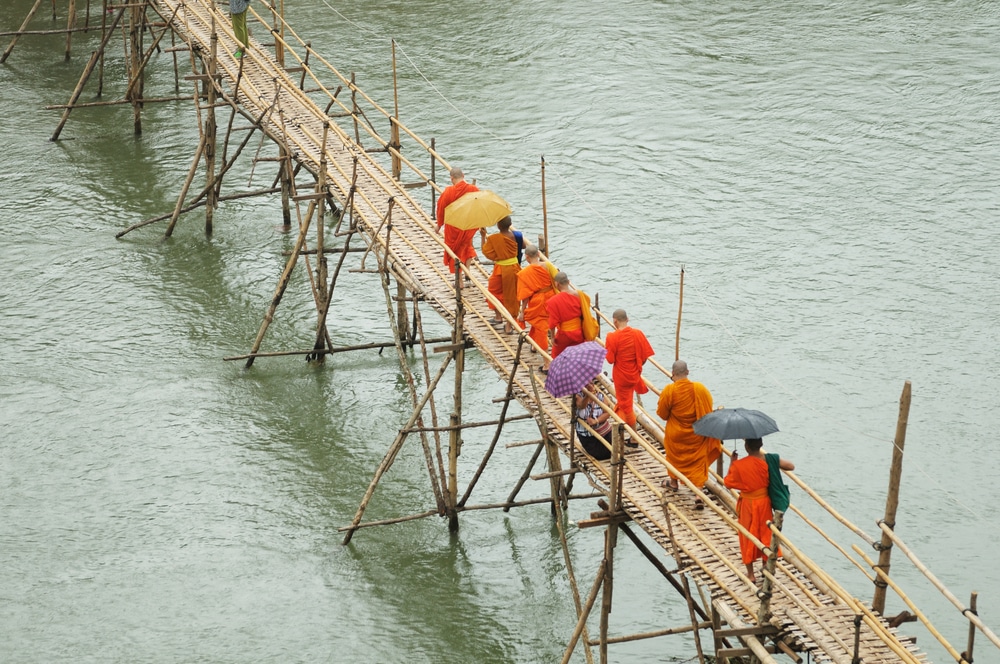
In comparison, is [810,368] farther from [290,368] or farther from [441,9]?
[441,9]

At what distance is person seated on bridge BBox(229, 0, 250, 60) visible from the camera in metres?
26.9

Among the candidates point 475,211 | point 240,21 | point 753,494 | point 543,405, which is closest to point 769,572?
point 753,494

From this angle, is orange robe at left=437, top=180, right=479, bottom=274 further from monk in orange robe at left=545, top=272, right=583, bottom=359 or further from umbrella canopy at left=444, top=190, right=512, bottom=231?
monk in orange robe at left=545, top=272, right=583, bottom=359

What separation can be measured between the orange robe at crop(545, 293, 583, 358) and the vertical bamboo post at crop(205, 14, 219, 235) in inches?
417

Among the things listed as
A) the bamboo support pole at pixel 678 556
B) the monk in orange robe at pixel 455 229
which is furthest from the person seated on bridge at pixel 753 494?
the monk in orange robe at pixel 455 229

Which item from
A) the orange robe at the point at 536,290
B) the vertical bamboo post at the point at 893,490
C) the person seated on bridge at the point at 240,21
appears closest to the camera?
the vertical bamboo post at the point at 893,490

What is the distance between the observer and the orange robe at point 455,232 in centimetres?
1997

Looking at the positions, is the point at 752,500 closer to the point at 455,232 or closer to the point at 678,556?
the point at 678,556

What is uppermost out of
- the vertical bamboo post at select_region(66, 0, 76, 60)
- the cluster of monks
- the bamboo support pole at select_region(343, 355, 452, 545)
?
the vertical bamboo post at select_region(66, 0, 76, 60)

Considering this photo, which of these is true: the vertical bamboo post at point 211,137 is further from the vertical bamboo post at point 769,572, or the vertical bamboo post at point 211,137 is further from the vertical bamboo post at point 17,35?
the vertical bamboo post at point 769,572

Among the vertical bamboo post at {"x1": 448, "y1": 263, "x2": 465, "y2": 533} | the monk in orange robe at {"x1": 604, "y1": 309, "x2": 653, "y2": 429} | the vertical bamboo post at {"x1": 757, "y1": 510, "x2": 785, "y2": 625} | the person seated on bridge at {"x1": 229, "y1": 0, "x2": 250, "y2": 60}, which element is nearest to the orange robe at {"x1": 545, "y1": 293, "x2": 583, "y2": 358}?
the monk in orange robe at {"x1": 604, "y1": 309, "x2": 653, "y2": 429}

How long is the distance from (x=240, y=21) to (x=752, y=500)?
15976 mm

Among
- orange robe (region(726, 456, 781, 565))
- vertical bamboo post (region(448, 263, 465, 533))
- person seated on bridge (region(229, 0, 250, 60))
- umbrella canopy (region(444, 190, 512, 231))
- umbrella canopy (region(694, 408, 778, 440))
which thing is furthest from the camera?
person seated on bridge (region(229, 0, 250, 60))

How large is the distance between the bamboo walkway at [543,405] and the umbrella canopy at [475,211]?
0.78m
